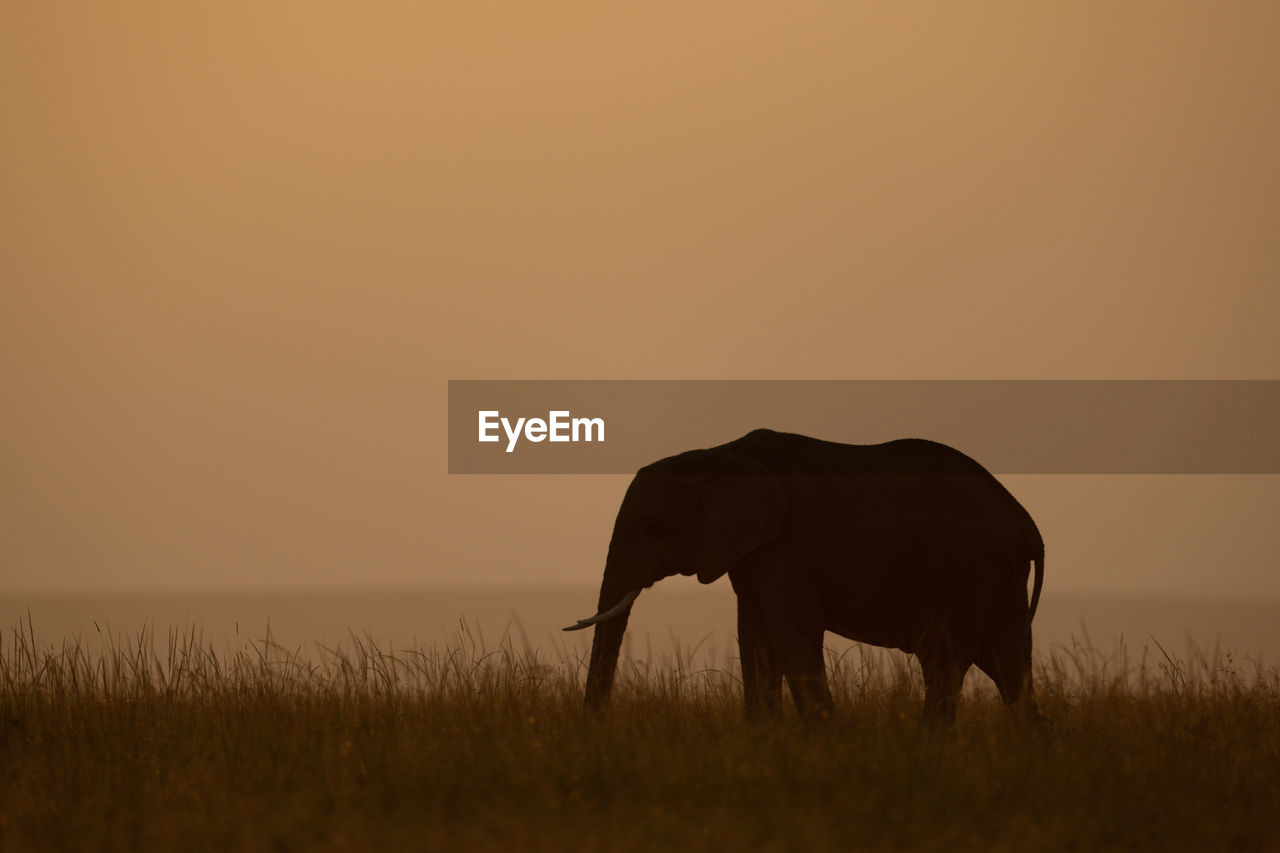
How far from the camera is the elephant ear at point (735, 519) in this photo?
40.3ft

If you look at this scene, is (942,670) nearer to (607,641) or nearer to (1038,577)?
(1038,577)

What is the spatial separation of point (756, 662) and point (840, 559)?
108 centimetres

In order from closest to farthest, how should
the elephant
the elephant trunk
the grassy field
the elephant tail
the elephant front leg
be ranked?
the grassy field → the elephant front leg → the elephant trunk → the elephant → the elephant tail

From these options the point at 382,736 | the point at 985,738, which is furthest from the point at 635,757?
the point at 985,738

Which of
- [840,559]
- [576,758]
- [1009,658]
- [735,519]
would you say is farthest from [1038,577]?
[576,758]

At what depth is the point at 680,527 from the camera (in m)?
12.7

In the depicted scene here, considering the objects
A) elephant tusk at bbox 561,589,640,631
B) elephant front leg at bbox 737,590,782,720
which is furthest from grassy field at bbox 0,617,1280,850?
elephant tusk at bbox 561,589,640,631

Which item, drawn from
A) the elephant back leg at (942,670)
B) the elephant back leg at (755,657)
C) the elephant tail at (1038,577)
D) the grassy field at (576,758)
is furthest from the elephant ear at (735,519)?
the elephant tail at (1038,577)

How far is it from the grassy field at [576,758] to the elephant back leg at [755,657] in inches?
9.7

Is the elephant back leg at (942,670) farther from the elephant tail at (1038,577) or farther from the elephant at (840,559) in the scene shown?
the elephant tail at (1038,577)

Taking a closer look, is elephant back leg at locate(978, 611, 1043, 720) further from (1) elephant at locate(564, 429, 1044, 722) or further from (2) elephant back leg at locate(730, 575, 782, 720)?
(2) elephant back leg at locate(730, 575, 782, 720)

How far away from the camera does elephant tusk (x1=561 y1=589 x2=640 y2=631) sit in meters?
12.2

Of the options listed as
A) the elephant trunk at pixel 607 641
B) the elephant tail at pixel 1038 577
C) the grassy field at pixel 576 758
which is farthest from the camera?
the elephant tail at pixel 1038 577

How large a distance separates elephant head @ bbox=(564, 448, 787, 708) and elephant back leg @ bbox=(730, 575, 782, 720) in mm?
345
